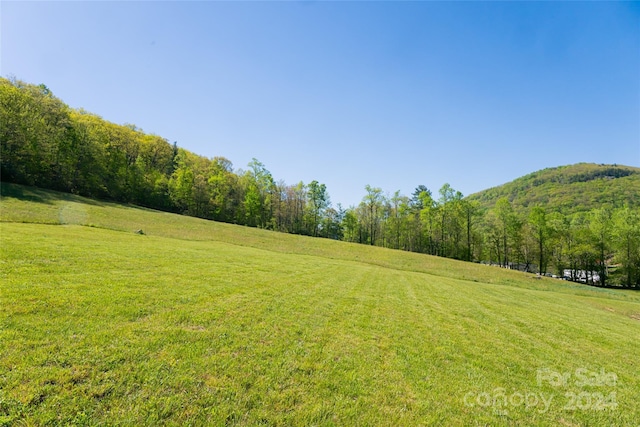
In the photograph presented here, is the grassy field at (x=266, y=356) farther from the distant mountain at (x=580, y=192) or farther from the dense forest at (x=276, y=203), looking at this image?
the distant mountain at (x=580, y=192)

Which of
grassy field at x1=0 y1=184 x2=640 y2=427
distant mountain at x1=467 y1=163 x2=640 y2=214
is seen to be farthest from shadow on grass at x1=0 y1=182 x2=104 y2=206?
distant mountain at x1=467 y1=163 x2=640 y2=214

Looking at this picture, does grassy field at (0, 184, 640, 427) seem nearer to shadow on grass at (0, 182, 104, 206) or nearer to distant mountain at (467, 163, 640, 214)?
shadow on grass at (0, 182, 104, 206)

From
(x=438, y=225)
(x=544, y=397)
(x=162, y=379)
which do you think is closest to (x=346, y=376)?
(x=162, y=379)

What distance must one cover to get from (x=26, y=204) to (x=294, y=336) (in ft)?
126

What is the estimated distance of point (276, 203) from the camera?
7569 cm

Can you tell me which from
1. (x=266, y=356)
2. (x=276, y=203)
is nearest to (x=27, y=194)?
(x=266, y=356)

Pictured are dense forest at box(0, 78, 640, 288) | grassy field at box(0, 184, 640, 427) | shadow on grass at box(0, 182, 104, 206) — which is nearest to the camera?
grassy field at box(0, 184, 640, 427)

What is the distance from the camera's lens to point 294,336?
22.4ft

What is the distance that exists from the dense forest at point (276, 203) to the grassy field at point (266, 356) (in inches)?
1838

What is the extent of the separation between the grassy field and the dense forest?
46.7 metres

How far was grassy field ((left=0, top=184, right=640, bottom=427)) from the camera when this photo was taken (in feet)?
13.1

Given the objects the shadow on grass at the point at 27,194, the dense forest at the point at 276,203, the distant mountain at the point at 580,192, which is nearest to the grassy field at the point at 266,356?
the shadow on grass at the point at 27,194

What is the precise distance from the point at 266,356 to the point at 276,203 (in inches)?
2804

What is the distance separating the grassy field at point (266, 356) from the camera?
157 inches
